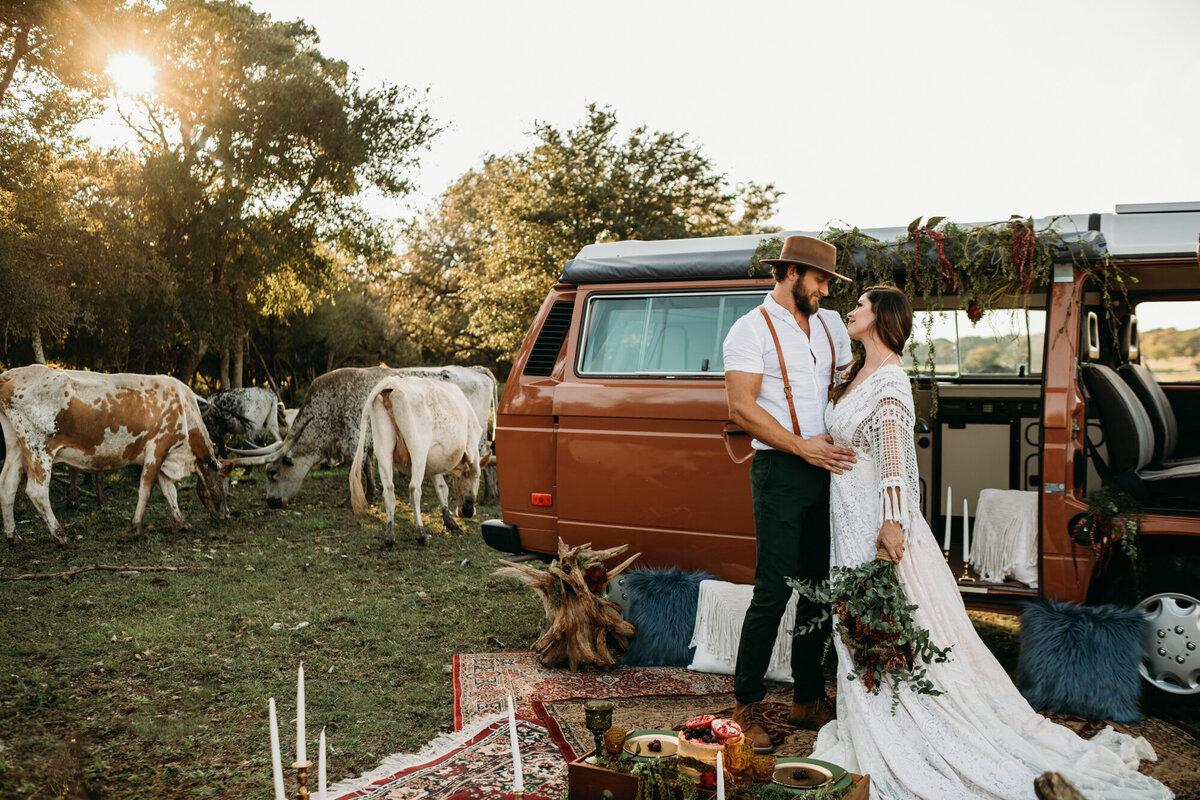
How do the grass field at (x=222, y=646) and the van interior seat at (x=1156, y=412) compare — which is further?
the van interior seat at (x=1156, y=412)

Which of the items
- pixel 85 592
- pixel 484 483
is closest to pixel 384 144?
pixel 484 483

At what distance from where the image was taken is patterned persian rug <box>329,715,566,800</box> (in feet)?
11.9

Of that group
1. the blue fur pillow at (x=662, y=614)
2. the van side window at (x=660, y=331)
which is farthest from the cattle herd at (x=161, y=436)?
the blue fur pillow at (x=662, y=614)

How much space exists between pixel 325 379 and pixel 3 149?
18.7 ft

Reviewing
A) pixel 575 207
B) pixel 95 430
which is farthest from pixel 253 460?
pixel 575 207

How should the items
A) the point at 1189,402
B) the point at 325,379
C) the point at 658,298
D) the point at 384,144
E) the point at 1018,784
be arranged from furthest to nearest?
the point at 384,144, the point at 325,379, the point at 1189,402, the point at 658,298, the point at 1018,784

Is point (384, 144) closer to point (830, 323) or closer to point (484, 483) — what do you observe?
point (484, 483)

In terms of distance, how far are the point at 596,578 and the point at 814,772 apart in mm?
2663

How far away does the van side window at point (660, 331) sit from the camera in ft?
18.3

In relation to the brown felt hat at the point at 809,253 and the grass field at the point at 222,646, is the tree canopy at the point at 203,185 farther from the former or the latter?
the brown felt hat at the point at 809,253

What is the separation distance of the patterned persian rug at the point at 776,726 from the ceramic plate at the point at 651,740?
0.94 metres

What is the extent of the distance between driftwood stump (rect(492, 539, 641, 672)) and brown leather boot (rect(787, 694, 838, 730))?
1.42 meters

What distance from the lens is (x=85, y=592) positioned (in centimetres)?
725

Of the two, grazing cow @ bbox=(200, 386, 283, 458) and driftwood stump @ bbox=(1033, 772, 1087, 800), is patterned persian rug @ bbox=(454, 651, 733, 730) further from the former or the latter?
grazing cow @ bbox=(200, 386, 283, 458)
